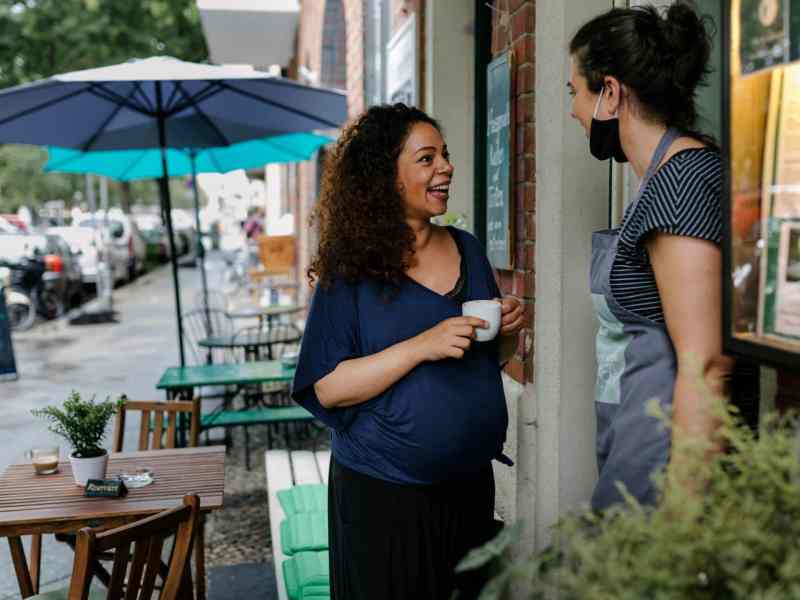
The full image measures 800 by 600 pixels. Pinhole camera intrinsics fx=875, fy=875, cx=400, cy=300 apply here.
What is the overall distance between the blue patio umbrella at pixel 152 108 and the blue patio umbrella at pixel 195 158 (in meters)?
0.85

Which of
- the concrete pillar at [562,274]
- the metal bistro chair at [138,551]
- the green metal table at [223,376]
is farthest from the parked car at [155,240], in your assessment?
the metal bistro chair at [138,551]

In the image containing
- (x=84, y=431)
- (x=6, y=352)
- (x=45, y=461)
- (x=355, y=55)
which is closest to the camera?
(x=84, y=431)

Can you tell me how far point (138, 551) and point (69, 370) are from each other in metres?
9.21

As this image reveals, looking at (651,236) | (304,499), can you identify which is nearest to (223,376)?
(304,499)

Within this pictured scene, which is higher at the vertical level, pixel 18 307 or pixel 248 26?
pixel 248 26

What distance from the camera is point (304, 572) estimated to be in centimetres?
338

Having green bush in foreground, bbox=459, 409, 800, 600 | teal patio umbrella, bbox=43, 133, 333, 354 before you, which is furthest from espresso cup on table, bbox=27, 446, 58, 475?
teal patio umbrella, bbox=43, 133, 333, 354

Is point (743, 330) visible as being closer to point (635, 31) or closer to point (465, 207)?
point (635, 31)

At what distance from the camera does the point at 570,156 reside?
2.94m

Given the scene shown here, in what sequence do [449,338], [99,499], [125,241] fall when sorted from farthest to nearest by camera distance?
[125,241]
[99,499]
[449,338]

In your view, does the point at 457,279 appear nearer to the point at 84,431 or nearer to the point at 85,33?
the point at 84,431

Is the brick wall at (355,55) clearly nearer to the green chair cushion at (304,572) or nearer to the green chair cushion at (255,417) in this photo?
the green chair cushion at (255,417)

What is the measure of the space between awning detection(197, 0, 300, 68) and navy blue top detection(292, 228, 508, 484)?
9453mm

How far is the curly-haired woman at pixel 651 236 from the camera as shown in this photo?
1.73m
